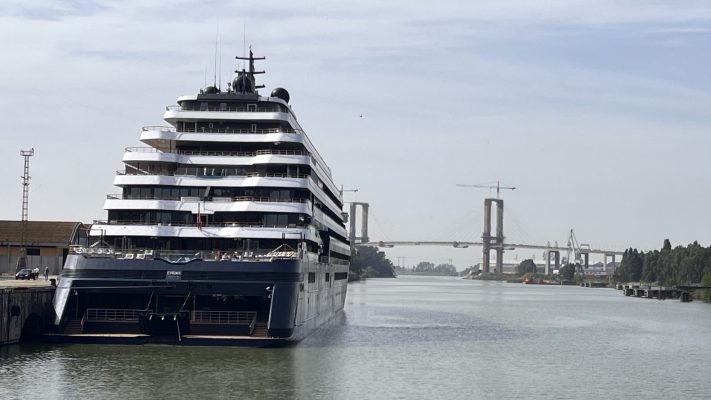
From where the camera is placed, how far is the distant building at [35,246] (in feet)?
257

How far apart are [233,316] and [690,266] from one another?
132000mm

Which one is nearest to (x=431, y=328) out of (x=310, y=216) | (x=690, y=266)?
(x=310, y=216)

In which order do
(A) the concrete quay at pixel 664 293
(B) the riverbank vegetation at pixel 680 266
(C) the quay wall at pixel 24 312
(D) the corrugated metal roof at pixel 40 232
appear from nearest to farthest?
(C) the quay wall at pixel 24 312
(D) the corrugated metal roof at pixel 40 232
(A) the concrete quay at pixel 664 293
(B) the riverbank vegetation at pixel 680 266

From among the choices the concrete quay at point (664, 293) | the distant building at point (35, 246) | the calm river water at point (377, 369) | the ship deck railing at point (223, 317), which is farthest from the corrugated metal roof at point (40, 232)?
the concrete quay at point (664, 293)

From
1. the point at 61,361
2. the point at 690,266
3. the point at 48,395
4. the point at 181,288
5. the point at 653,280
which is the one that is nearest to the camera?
the point at 48,395

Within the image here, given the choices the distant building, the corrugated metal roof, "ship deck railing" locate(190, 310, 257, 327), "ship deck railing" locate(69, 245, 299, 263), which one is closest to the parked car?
the distant building

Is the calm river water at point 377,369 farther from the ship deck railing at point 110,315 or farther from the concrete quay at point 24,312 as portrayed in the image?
the ship deck railing at point 110,315

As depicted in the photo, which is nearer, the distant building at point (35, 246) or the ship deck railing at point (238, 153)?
the ship deck railing at point (238, 153)

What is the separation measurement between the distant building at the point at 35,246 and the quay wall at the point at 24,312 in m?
30.0

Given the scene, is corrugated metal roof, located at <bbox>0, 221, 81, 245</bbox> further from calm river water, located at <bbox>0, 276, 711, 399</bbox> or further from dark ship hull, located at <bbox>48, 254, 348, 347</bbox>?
dark ship hull, located at <bbox>48, 254, 348, 347</bbox>

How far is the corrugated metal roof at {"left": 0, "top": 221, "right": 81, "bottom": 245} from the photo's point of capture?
79.6 metres

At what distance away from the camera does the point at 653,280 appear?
642 ft

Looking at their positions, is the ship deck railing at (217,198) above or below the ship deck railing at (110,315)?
above

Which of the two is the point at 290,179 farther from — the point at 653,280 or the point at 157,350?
the point at 653,280
